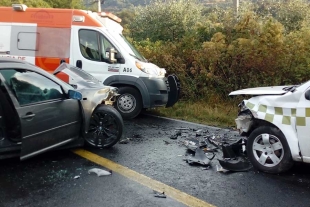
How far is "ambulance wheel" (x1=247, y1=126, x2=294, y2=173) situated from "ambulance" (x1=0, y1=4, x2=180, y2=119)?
13.3 feet

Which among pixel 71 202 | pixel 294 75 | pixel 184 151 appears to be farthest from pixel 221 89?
pixel 71 202

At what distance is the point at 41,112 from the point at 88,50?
14.1 feet

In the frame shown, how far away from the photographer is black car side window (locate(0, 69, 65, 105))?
495 centimetres

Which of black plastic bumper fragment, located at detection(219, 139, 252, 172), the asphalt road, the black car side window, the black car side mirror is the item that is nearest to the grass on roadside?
black plastic bumper fragment, located at detection(219, 139, 252, 172)

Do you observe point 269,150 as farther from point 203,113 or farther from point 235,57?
point 235,57

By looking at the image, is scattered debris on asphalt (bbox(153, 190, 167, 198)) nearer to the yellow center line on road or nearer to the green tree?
the yellow center line on road

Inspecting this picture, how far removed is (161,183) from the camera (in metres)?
4.86

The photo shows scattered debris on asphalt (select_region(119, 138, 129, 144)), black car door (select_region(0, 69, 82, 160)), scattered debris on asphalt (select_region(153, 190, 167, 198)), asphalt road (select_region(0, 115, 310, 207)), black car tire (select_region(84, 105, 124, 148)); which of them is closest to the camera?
asphalt road (select_region(0, 115, 310, 207))

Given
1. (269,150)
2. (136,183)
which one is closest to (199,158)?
(269,150)

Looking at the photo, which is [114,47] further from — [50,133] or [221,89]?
[50,133]

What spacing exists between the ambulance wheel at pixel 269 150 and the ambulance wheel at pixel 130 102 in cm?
417

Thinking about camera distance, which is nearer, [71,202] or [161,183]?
[71,202]

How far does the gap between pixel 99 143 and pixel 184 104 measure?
4955 millimetres

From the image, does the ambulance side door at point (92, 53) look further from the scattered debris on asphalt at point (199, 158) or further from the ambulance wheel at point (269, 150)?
the ambulance wheel at point (269, 150)
